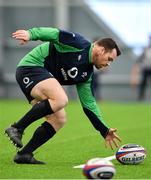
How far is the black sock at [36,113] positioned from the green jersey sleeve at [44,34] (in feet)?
2.51

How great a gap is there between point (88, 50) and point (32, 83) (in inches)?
32.1

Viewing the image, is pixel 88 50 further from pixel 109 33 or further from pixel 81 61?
pixel 109 33

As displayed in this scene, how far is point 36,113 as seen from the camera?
9.15 metres

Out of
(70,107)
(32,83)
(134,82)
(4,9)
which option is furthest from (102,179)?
(4,9)

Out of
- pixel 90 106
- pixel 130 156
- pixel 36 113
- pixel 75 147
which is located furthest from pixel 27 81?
pixel 75 147

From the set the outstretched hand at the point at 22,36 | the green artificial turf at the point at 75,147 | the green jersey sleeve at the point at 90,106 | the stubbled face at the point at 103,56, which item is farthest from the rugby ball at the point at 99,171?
the green jersey sleeve at the point at 90,106

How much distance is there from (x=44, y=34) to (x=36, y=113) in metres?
0.97

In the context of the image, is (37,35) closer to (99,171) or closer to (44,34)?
(44,34)

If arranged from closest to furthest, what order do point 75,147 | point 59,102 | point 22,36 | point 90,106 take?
point 22,36, point 59,102, point 90,106, point 75,147

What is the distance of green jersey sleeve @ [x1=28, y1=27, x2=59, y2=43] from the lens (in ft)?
29.3

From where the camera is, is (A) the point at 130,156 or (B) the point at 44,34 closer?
(B) the point at 44,34

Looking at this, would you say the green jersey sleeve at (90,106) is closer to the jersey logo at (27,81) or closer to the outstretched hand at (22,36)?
the jersey logo at (27,81)

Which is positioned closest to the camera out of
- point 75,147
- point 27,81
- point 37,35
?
point 37,35

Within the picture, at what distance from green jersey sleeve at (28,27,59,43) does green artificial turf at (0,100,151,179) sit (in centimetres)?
155
